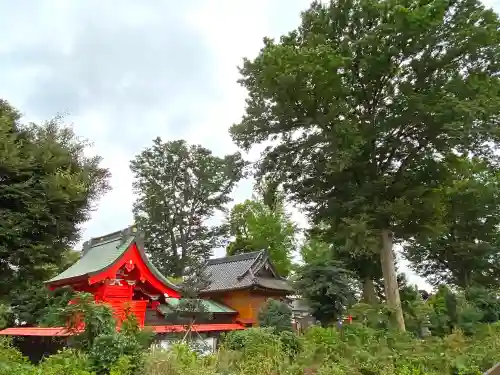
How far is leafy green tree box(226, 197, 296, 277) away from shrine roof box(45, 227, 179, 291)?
20702 mm

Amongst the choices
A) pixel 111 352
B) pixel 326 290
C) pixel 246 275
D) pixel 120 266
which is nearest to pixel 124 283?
pixel 120 266

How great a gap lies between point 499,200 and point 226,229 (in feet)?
71.8

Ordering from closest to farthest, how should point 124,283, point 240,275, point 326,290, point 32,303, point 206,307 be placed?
point 124,283
point 206,307
point 32,303
point 326,290
point 240,275

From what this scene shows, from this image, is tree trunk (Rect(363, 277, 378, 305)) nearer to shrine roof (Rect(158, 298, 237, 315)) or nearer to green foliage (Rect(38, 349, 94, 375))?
shrine roof (Rect(158, 298, 237, 315))

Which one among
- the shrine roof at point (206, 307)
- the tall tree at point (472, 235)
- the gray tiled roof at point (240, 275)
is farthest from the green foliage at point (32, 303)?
the tall tree at point (472, 235)

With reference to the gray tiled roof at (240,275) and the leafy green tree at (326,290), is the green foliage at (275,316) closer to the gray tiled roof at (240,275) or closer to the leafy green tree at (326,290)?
the leafy green tree at (326,290)

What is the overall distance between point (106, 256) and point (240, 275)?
34.7 feet

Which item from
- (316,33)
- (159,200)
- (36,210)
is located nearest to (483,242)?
(316,33)

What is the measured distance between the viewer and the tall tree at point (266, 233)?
3481 cm

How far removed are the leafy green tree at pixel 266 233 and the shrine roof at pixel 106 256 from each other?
67.9 feet

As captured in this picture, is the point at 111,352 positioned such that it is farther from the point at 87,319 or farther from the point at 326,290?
the point at 326,290

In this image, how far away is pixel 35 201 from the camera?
681 inches

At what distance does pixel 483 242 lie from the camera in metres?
28.8

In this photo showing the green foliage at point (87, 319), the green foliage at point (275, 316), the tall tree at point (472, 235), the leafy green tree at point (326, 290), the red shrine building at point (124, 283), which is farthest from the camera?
the tall tree at point (472, 235)
